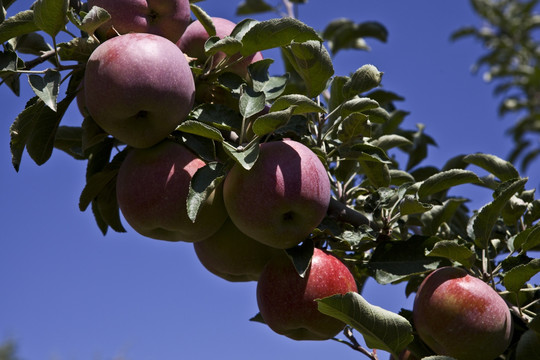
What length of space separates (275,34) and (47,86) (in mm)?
600

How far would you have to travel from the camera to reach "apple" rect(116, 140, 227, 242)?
165 cm

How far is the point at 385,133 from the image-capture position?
2.55 m

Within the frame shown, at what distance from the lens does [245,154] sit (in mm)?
1490

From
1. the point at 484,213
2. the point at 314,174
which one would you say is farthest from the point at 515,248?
the point at 314,174

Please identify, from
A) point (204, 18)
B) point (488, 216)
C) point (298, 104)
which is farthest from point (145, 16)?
point (488, 216)

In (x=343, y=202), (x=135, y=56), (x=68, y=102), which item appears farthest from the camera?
(x=343, y=202)

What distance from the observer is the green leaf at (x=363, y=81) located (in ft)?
5.87

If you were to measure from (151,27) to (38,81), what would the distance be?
1.13 feet

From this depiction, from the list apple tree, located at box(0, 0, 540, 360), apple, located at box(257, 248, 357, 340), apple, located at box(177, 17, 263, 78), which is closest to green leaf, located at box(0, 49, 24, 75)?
apple tree, located at box(0, 0, 540, 360)

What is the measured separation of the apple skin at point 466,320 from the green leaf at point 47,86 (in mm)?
1112

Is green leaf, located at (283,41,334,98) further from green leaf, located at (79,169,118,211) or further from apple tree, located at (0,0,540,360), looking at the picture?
green leaf, located at (79,169,118,211)

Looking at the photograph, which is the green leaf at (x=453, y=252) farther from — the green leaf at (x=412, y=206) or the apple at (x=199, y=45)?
the apple at (x=199, y=45)

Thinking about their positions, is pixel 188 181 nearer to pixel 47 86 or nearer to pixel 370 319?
pixel 47 86

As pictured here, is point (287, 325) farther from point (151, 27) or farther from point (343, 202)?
point (151, 27)
